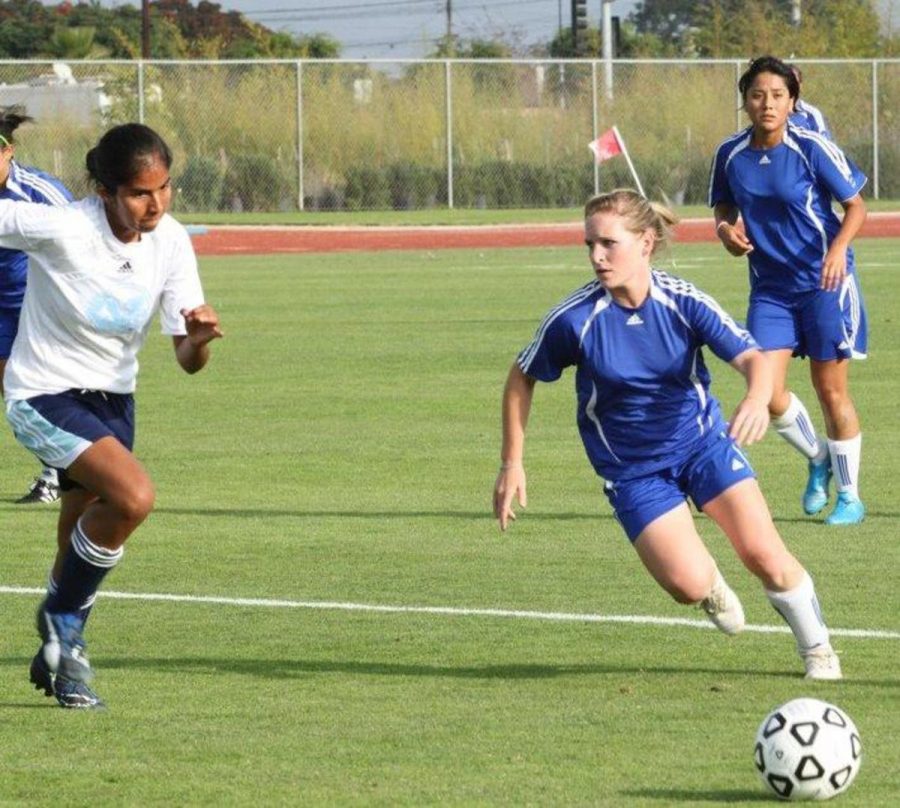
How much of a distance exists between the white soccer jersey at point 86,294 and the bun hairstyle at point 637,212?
127 centimetres

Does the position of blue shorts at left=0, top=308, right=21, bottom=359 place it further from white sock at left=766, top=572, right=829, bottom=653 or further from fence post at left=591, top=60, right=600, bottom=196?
fence post at left=591, top=60, right=600, bottom=196

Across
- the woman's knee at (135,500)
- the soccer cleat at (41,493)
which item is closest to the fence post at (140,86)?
the soccer cleat at (41,493)

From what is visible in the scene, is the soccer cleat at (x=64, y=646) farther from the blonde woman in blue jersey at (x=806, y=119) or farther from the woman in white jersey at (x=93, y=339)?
the blonde woman in blue jersey at (x=806, y=119)

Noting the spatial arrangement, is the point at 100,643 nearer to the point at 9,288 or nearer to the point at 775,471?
the point at 9,288

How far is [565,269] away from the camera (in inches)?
1144

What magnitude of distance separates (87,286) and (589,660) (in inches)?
80.2

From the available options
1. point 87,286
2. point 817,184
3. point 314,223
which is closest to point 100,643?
point 87,286

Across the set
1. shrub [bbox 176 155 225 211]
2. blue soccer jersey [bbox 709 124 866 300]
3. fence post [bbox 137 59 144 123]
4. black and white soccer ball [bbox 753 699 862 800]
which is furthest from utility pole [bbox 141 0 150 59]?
black and white soccer ball [bbox 753 699 862 800]

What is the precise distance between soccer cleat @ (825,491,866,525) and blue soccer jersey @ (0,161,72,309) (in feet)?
12.5

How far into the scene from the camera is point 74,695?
6.79 m

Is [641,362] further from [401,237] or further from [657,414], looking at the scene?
[401,237]

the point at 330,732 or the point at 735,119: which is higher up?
the point at 735,119

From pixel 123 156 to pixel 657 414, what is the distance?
1.84 m

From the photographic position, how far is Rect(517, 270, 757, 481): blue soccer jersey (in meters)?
7.05
